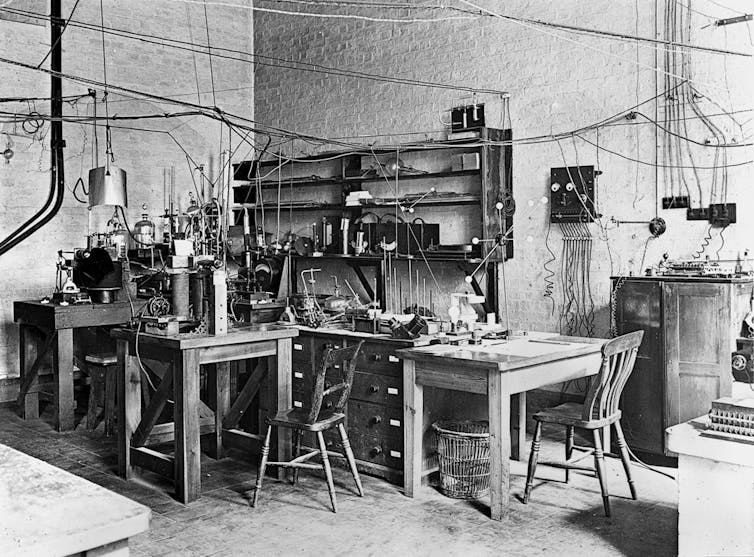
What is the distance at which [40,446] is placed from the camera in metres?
5.42

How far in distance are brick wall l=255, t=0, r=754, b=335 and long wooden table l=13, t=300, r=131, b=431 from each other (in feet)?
9.71

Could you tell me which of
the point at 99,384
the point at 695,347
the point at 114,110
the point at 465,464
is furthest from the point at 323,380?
the point at 114,110

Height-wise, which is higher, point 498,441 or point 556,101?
point 556,101

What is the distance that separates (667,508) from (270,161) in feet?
18.1

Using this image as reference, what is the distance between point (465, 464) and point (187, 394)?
5.01 ft

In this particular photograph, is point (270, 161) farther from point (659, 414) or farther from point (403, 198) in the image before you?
point (659, 414)

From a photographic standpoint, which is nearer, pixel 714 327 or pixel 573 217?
pixel 714 327

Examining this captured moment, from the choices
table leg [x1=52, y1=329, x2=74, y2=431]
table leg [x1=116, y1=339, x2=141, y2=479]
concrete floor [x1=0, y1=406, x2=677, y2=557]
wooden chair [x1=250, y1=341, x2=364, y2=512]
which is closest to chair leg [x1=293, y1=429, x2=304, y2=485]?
concrete floor [x1=0, y1=406, x2=677, y2=557]

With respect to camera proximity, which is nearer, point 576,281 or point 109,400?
point 109,400

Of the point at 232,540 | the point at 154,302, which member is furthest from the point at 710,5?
the point at 232,540

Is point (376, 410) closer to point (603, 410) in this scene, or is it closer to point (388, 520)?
point (388, 520)

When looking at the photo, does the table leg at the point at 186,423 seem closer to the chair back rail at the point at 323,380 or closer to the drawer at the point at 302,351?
the chair back rail at the point at 323,380

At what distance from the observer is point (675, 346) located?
15.6 feet

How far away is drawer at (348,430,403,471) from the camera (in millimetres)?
4504
